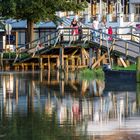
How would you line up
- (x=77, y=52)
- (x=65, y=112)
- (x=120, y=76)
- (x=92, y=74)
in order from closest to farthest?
(x=65, y=112)
(x=120, y=76)
(x=92, y=74)
(x=77, y=52)

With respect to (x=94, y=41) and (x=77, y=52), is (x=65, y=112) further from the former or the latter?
(x=77, y=52)

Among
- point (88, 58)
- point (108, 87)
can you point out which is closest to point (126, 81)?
point (108, 87)

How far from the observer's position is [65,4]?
76.7 m

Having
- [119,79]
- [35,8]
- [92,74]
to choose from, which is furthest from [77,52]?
[119,79]

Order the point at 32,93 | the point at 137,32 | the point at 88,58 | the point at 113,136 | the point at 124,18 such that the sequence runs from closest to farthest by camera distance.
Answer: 1. the point at 113,136
2. the point at 32,93
3. the point at 88,58
4. the point at 137,32
5. the point at 124,18

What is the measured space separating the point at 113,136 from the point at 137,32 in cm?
5295

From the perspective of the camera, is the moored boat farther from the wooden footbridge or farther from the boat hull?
the wooden footbridge

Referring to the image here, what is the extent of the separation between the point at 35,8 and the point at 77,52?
1295 centimetres

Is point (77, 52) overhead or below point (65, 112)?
below

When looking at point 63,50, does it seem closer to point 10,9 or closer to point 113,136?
point 10,9

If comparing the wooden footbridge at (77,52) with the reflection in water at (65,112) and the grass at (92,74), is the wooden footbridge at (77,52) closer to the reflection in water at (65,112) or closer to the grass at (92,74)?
the grass at (92,74)

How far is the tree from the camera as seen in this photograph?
7512cm

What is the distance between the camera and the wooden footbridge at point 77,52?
52.5m

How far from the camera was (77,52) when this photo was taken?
210ft
